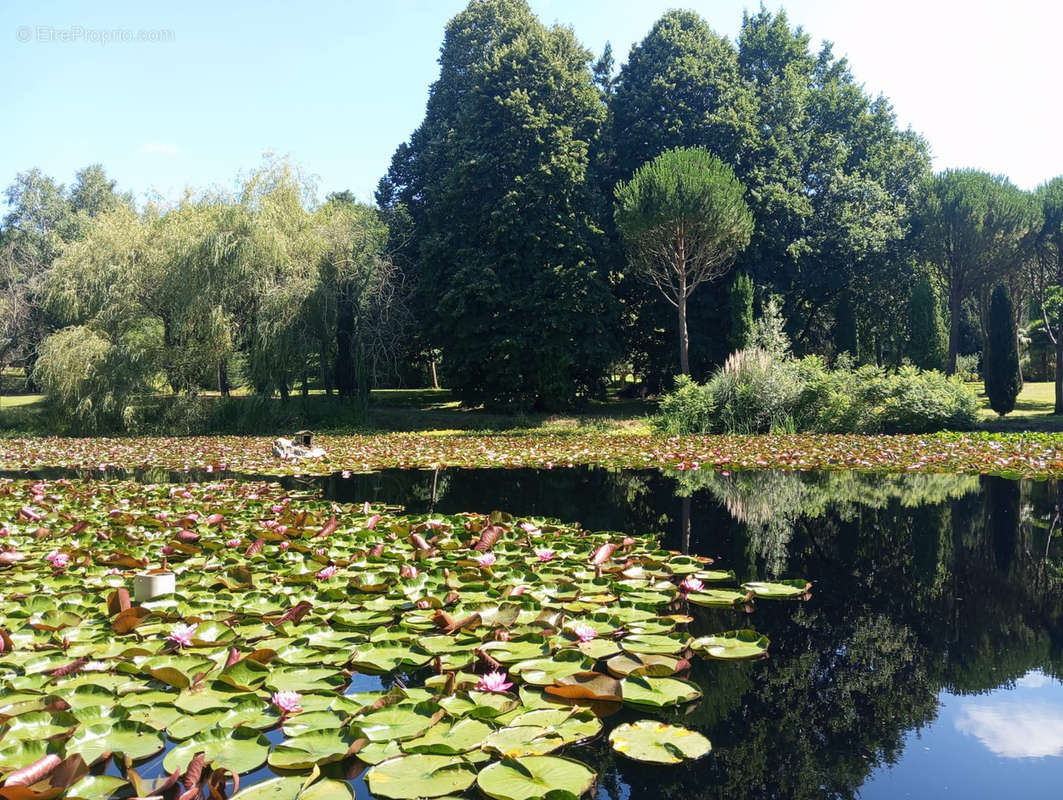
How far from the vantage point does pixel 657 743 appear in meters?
2.46

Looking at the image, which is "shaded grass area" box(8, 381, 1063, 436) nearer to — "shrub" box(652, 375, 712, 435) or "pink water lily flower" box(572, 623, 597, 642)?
"shrub" box(652, 375, 712, 435)

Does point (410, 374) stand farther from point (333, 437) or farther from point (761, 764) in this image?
point (761, 764)

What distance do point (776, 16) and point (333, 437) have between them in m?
22.9

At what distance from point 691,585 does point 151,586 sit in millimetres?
3075

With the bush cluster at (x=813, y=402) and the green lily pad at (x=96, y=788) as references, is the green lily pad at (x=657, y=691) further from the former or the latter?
the bush cluster at (x=813, y=402)

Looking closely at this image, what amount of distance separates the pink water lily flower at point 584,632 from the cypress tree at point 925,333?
24.1 m

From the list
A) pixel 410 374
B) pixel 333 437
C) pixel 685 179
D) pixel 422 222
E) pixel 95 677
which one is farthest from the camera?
pixel 410 374

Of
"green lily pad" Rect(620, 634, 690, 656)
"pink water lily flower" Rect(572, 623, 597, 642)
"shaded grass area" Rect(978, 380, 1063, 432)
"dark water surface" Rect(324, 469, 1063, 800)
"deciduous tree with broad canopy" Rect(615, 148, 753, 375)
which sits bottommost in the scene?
"shaded grass area" Rect(978, 380, 1063, 432)

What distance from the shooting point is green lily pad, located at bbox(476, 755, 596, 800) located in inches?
83.0

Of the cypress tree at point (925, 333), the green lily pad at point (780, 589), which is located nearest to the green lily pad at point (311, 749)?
the green lily pad at point (780, 589)

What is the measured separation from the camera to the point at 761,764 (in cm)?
238

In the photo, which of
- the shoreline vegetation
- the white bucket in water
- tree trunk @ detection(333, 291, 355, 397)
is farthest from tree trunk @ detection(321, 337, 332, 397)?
the white bucket in water

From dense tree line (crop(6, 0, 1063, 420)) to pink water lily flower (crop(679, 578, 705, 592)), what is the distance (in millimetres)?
15947

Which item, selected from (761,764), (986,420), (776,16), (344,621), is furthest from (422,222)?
(761,764)
